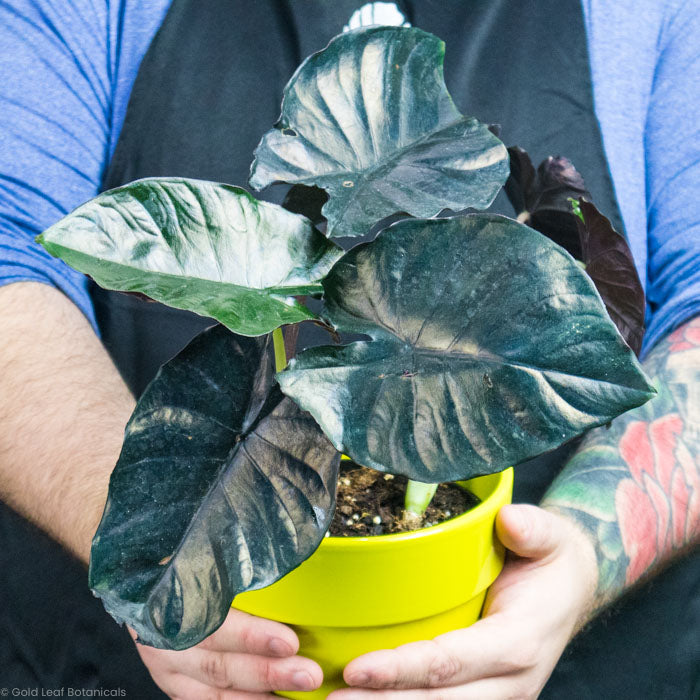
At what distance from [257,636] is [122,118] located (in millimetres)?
827

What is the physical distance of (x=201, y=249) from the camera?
1.13ft

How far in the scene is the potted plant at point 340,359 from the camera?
304 mm

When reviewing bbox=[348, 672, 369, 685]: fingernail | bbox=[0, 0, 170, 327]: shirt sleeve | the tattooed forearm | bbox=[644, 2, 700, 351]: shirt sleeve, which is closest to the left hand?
bbox=[348, 672, 369, 685]: fingernail

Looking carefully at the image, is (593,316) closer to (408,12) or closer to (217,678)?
(217,678)

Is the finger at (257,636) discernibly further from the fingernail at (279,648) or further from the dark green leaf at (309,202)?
the dark green leaf at (309,202)

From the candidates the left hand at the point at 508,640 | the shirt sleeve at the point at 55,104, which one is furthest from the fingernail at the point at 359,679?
the shirt sleeve at the point at 55,104

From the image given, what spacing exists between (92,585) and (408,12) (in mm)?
944

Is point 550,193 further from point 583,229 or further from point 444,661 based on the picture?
point 444,661

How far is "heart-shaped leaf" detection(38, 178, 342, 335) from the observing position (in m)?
0.30

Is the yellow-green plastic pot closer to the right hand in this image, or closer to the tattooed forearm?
the right hand

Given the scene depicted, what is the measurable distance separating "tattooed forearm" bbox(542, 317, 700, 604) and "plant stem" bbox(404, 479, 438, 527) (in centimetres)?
30

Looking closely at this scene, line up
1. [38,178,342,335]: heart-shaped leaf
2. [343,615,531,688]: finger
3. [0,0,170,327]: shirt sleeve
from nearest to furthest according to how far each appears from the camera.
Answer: [38,178,342,335]: heart-shaped leaf < [343,615,531,688]: finger < [0,0,170,327]: shirt sleeve

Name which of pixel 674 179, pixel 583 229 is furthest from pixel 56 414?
pixel 674 179

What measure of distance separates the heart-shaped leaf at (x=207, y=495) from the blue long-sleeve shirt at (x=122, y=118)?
1.86 ft
